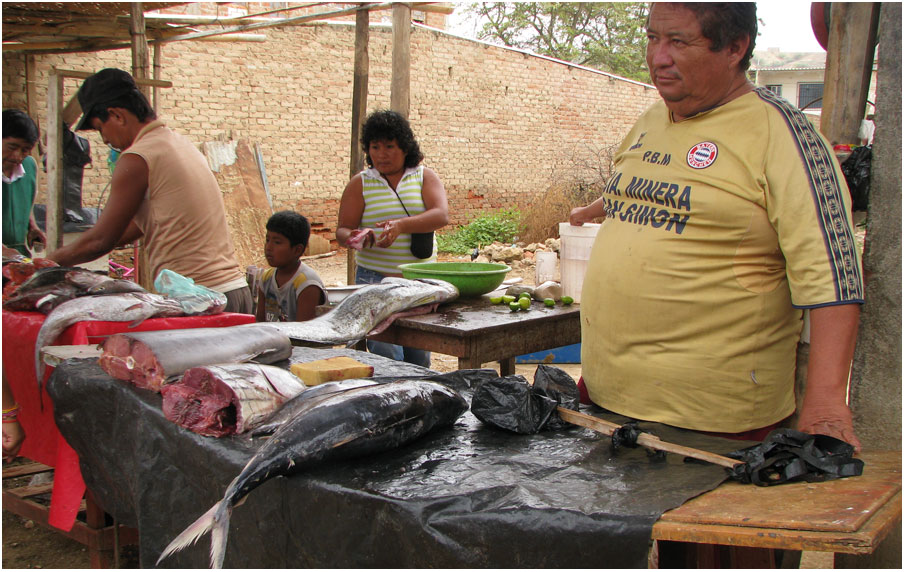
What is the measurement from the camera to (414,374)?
2811 mm

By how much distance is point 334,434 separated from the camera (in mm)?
1858

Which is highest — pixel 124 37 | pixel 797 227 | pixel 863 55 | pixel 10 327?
pixel 124 37

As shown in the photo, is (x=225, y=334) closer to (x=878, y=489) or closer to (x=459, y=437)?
(x=459, y=437)

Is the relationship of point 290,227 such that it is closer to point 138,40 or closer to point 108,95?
point 108,95

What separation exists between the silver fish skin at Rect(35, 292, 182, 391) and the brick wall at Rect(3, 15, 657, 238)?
324 inches

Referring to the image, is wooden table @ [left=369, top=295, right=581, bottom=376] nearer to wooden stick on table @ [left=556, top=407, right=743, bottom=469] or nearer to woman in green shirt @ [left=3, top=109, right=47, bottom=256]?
wooden stick on table @ [left=556, top=407, right=743, bottom=469]

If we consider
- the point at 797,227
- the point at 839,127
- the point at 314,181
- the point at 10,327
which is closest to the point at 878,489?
the point at 797,227

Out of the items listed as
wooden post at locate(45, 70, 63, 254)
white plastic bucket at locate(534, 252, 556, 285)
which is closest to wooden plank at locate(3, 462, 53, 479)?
wooden post at locate(45, 70, 63, 254)

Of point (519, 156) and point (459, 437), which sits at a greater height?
point (519, 156)

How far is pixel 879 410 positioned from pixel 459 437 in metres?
1.33

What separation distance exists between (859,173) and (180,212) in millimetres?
3198

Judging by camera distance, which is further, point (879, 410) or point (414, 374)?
point (414, 374)

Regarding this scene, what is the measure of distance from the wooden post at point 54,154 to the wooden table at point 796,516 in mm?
6027

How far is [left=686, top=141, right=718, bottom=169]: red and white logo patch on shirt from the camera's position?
2025mm
